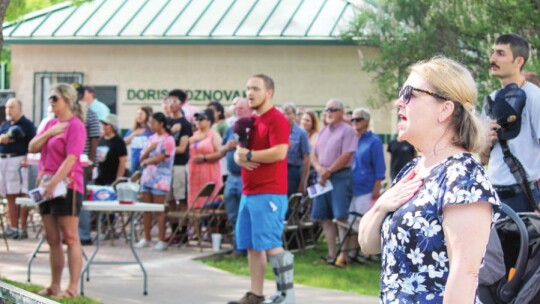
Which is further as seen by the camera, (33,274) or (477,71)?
(477,71)

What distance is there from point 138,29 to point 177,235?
433 inches

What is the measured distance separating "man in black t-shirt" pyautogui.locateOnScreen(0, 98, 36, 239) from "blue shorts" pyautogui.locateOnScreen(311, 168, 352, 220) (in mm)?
4496

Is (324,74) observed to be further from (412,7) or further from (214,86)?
(412,7)

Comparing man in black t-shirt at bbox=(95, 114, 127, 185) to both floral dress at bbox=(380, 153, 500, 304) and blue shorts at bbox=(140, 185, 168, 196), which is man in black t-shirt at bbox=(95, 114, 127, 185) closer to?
blue shorts at bbox=(140, 185, 168, 196)

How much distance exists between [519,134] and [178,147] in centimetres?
898

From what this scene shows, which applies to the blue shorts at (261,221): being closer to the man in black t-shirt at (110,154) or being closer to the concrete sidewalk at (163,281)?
the concrete sidewalk at (163,281)

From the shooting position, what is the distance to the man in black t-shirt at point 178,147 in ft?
52.5

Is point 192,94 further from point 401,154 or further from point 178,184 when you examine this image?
point 401,154

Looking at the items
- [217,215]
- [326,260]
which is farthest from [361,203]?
[217,215]

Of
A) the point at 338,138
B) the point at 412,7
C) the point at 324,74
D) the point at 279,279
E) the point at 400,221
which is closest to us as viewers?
the point at 400,221

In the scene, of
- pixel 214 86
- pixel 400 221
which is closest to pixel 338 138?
pixel 400 221

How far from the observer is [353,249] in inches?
566

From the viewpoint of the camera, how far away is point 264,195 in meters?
9.95

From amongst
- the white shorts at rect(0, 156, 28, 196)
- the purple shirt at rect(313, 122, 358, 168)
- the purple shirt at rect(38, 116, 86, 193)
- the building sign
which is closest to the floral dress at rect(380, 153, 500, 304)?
the purple shirt at rect(38, 116, 86, 193)
